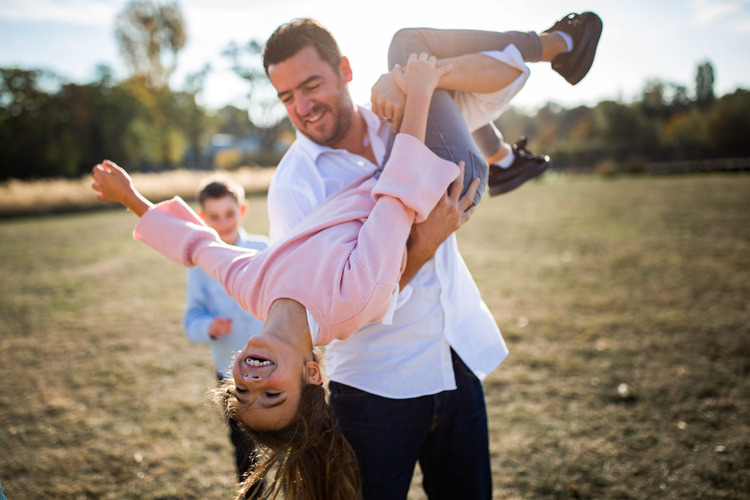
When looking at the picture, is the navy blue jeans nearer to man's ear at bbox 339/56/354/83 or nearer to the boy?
the boy

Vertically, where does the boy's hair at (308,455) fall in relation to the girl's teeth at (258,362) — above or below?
below

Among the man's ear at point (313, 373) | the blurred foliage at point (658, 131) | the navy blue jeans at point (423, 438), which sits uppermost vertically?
the blurred foliage at point (658, 131)

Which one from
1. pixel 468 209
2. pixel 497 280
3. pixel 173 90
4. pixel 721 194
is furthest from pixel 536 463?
pixel 173 90

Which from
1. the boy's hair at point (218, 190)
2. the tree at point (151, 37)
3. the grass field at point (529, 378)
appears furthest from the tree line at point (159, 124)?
the boy's hair at point (218, 190)

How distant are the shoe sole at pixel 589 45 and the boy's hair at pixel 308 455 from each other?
185cm

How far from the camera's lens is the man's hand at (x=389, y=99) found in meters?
1.85

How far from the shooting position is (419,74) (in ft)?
5.92

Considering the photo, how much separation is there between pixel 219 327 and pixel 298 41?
1759 mm

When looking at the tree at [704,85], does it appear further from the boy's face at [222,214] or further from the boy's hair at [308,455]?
the boy's hair at [308,455]

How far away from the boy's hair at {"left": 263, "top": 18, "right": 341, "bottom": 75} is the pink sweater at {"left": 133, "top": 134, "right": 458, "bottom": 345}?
2.36ft

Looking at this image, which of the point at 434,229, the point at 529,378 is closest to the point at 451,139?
the point at 434,229

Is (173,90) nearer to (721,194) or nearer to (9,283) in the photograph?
(9,283)

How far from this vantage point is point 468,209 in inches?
75.6

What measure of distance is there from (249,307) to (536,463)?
270cm
